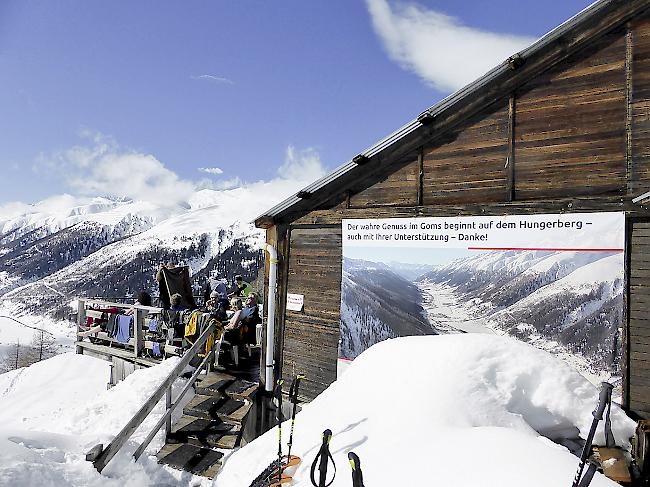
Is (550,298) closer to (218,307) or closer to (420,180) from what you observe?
(420,180)

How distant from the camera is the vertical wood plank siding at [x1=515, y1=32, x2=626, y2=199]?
6.63m

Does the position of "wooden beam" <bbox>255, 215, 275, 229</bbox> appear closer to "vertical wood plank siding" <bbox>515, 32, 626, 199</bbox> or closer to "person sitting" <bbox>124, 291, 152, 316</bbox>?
"vertical wood plank siding" <bbox>515, 32, 626, 199</bbox>

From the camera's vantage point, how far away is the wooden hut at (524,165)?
642 centimetres

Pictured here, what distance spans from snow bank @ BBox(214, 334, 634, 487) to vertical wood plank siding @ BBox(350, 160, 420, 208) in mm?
2627

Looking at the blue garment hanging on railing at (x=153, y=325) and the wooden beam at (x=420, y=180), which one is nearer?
the wooden beam at (x=420, y=180)

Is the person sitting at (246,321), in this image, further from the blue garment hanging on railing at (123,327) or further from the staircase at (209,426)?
the blue garment hanging on railing at (123,327)

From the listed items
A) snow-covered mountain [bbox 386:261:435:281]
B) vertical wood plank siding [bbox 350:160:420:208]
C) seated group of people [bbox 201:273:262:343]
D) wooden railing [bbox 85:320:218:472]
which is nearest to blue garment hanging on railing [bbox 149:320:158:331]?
seated group of people [bbox 201:273:262:343]

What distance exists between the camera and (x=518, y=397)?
5648 millimetres

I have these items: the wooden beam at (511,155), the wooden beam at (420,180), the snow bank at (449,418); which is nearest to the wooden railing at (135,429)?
the snow bank at (449,418)

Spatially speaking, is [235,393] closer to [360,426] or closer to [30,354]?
[360,426]

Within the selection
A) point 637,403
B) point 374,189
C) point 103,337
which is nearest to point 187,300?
point 103,337

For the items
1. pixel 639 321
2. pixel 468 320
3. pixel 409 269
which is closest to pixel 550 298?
pixel 639 321

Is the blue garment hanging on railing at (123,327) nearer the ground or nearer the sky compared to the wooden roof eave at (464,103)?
nearer the ground

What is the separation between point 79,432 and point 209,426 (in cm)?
316
